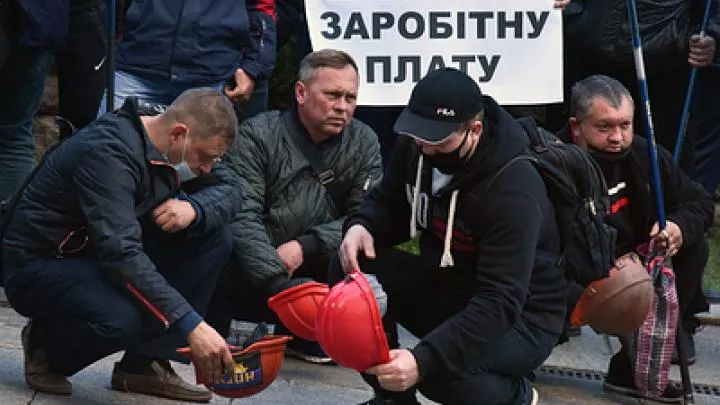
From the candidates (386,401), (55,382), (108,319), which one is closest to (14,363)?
(55,382)

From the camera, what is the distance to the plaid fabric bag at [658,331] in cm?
536

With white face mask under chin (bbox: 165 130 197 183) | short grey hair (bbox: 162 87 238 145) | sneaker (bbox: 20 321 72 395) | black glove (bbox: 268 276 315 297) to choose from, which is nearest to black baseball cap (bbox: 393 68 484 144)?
short grey hair (bbox: 162 87 238 145)

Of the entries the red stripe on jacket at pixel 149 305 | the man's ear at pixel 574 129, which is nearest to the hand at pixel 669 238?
the man's ear at pixel 574 129

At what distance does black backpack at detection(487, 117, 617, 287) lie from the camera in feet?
14.5

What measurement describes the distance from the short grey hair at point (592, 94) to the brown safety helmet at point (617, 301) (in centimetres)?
65

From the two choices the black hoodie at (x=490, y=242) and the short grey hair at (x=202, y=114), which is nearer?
the black hoodie at (x=490, y=242)

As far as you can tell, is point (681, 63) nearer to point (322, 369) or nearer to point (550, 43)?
point (550, 43)

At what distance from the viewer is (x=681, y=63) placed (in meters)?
6.43

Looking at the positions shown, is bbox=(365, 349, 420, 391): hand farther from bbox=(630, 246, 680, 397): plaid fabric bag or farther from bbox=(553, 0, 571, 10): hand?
bbox=(553, 0, 571, 10): hand

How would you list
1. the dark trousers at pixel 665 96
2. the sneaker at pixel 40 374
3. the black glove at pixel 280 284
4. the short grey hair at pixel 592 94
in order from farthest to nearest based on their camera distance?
the dark trousers at pixel 665 96, the short grey hair at pixel 592 94, the black glove at pixel 280 284, the sneaker at pixel 40 374

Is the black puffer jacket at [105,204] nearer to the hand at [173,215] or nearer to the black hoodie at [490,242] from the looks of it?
the hand at [173,215]

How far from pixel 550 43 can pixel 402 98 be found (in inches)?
24.6

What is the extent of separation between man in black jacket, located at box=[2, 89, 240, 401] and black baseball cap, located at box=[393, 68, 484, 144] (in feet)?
1.96

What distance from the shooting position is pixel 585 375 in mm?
5828
